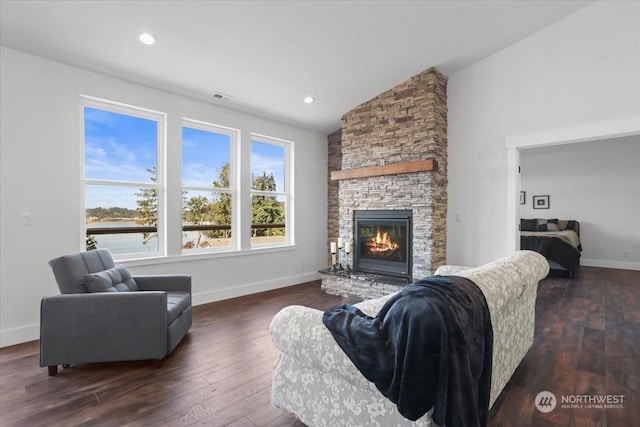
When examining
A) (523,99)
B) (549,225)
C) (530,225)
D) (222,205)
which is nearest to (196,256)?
(222,205)

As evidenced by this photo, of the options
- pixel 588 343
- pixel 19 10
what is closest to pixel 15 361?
pixel 19 10

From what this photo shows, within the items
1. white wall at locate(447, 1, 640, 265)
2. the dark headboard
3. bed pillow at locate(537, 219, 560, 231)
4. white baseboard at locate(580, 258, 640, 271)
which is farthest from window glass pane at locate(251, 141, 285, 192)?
white baseboard at locate(580, 258, 640, 271)

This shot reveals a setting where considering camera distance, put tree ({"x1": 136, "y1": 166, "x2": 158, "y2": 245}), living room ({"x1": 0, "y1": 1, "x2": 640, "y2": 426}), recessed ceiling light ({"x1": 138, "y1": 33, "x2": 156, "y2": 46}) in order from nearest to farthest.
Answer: recessed ceiling light ({"x1": 138, "y1": 33, "x2": 156, "y2": 46})
living room ({"x1": 0, "y1": 1, "x2": 640, "y2": 426})
tree ({"x1": 136, "y1": 166, "x2": 158, "y2": 245})

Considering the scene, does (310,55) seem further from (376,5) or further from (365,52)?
(376,5)

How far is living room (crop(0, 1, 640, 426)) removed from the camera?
3111 millimetres

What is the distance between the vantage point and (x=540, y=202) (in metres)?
7.71

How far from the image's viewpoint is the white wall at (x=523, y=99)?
11.7ft

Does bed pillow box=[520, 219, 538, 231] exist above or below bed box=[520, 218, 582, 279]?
above

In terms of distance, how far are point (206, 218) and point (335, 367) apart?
3.56 m

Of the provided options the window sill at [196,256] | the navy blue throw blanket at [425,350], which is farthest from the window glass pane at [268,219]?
the navy blue throw blanket at [425,350]

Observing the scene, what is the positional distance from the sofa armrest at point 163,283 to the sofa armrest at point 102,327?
701 millimetres

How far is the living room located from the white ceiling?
0.55 feet

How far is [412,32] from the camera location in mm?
3479

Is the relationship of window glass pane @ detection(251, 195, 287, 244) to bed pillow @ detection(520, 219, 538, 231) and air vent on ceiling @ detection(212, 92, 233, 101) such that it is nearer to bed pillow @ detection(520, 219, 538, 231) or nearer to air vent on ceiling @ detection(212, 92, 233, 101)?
air vent on ceiling @ detection(212, 92, 233, 101)
